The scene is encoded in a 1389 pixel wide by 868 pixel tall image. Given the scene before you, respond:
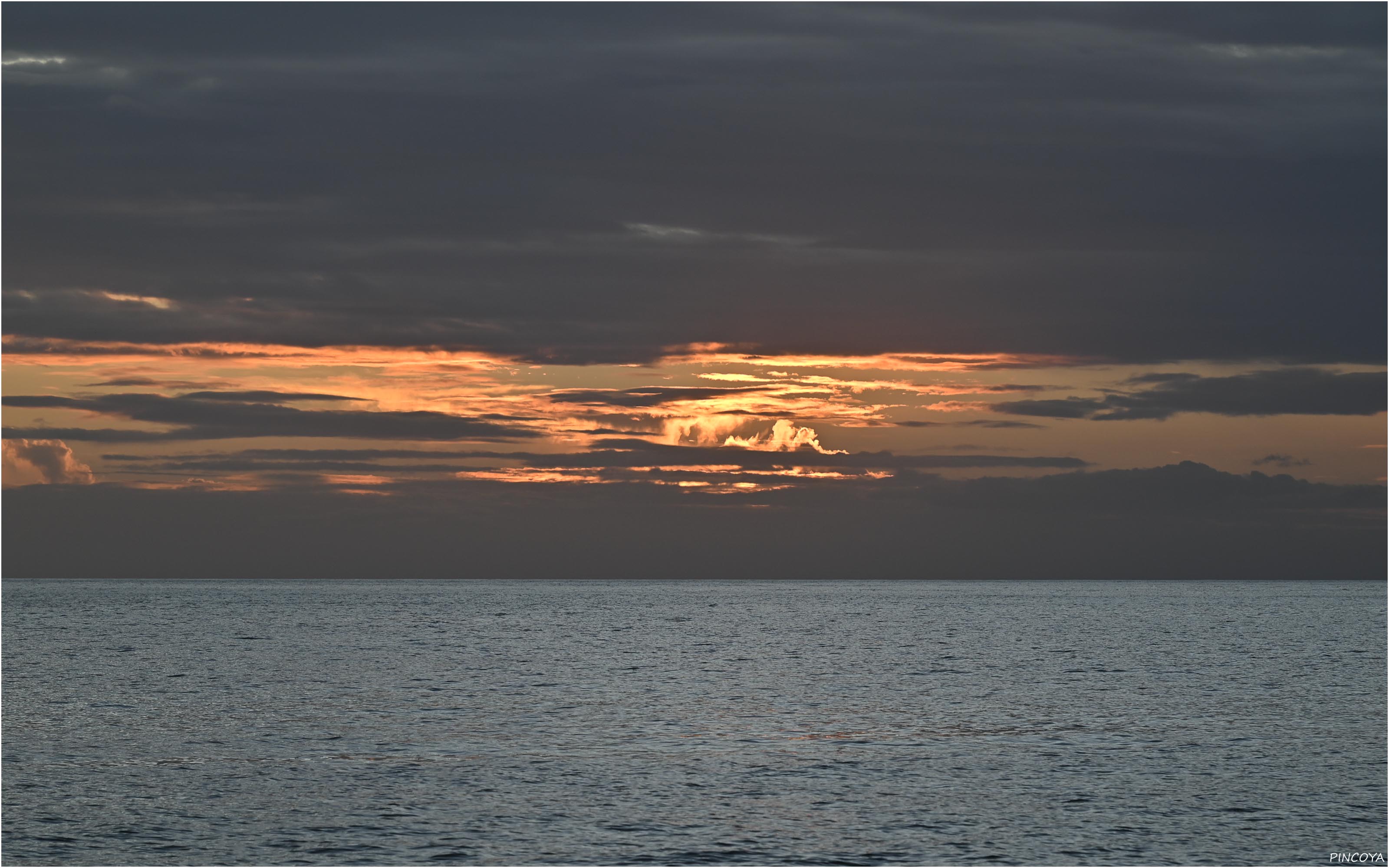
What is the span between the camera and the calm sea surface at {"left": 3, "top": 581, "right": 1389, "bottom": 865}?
39.6 metres

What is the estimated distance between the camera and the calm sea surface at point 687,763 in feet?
130

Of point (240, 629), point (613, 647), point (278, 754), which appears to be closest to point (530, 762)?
point (278, 754)

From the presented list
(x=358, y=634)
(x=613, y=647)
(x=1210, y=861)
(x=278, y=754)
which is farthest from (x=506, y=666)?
(x=1210, y=861)

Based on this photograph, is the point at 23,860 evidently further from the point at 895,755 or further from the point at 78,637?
the point at 78,637

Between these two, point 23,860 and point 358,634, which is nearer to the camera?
point 23,860

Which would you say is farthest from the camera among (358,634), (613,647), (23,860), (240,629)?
(240,629)

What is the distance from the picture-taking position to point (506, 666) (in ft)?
340

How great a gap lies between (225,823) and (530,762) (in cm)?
1392

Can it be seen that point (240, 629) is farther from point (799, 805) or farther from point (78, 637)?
point (799, 805)

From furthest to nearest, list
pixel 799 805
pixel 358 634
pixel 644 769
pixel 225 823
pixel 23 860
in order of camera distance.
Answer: pixel 358 634
pixel 644 769
pixel 799 805
pixel 225 823
pixel 23 860

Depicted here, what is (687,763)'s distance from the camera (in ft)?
174

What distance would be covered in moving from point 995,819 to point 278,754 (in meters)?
30.0

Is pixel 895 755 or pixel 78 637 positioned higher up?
pixel 78 637

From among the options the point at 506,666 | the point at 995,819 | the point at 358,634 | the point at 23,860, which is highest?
the point at 358,634
